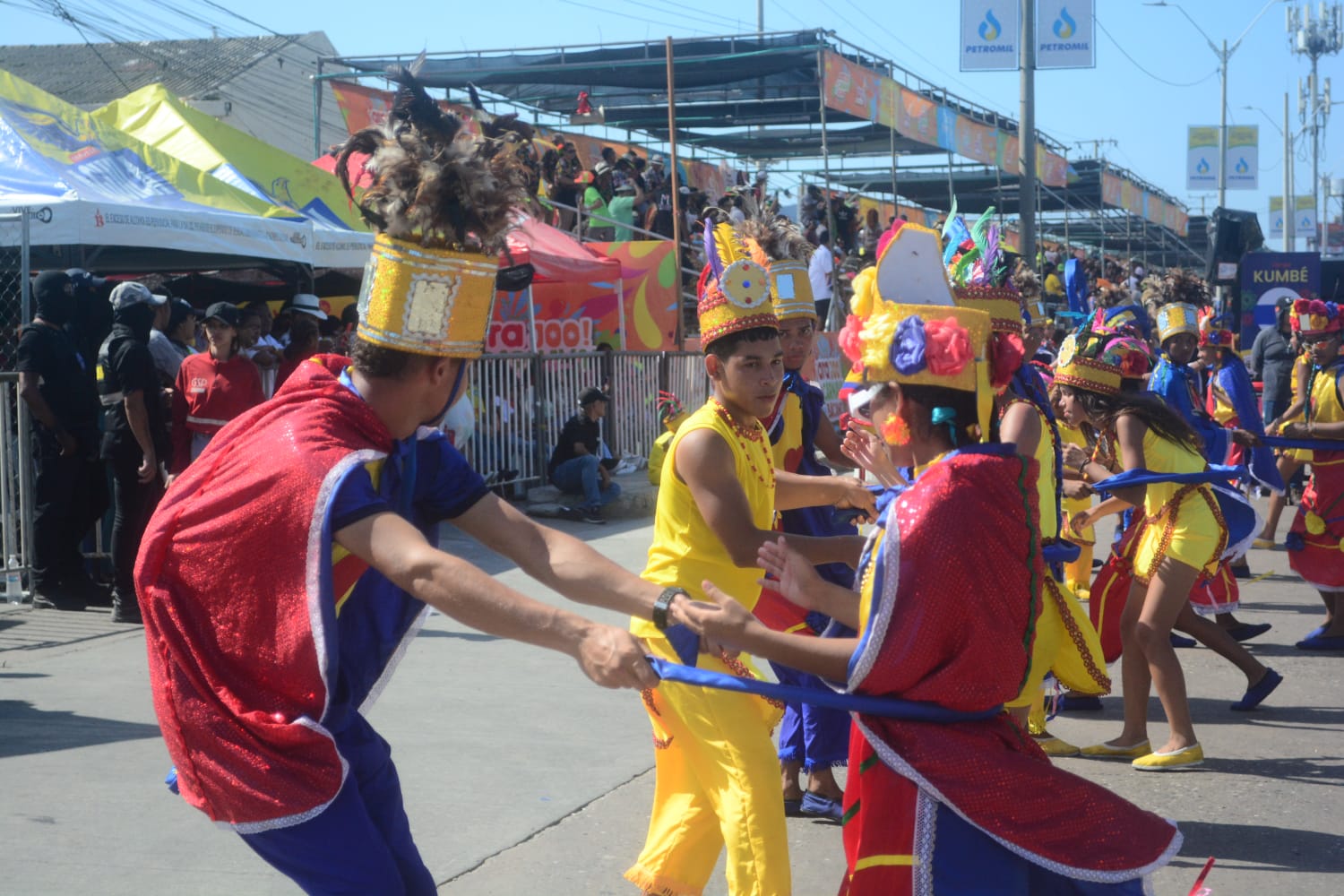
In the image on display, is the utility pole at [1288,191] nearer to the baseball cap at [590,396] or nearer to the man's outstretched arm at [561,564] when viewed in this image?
the baseball cap at [590,396]

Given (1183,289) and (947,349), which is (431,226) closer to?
(947,349)

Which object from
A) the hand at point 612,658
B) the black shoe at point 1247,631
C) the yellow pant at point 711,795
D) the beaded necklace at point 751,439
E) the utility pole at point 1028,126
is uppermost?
the utility pole at point 1028,126

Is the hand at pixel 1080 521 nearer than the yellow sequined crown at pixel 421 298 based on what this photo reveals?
No

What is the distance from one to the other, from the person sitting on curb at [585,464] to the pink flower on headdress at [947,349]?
9.75m

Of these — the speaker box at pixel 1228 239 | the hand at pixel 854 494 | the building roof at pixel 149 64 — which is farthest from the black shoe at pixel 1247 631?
the building roof at pixel 149 64

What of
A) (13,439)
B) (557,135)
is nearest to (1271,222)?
(557,135)

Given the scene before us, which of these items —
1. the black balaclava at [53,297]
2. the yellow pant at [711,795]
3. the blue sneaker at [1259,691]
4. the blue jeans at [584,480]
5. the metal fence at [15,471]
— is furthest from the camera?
the blue jeans at [584,480]

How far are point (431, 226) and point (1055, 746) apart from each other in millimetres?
4462

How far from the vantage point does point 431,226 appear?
112 inches

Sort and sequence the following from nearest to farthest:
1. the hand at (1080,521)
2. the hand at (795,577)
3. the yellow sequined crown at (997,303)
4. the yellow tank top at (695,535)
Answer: the hand at (795,577)
the yellow tank top at (695,535)
the yellow sequined crown at (997,303)
the hand at (1080,521)

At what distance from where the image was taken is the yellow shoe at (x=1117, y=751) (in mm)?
6090

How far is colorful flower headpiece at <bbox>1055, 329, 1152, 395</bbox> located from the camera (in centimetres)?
601

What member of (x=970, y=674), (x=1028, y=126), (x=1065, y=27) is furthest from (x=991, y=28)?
(x=970, y=674)

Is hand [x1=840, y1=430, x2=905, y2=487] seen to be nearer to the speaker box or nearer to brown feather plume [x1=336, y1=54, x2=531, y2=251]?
brown feather plume [x1=336, y1=54, x2=531, y2=251]
